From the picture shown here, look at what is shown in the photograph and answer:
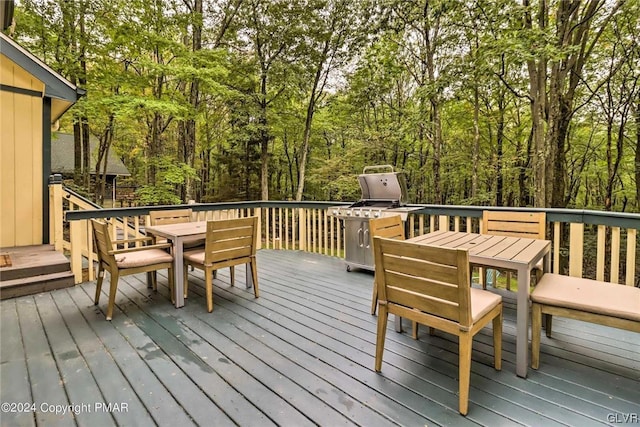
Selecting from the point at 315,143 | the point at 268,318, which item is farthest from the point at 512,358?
the point at 315,143

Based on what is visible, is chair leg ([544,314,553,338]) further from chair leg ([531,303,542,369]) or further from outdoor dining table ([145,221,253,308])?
outdoor dining table ([145,221,253,308])

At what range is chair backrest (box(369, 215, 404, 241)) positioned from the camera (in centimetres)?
259

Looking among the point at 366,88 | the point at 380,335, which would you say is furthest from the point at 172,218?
the point at 366,88

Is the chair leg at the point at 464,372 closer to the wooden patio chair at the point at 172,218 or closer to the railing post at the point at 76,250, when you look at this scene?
the wooden patio chair at the point at 172,218

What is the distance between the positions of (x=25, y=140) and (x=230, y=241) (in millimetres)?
3829

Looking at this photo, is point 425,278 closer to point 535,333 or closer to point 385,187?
point 535,333

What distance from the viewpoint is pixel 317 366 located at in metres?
2.01

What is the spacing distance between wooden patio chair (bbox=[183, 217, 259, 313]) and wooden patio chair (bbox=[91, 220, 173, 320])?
0.27 metres

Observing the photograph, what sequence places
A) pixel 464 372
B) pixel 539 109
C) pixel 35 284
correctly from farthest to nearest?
pixel 539 109 → pixel 35 284 → pixel 464 372

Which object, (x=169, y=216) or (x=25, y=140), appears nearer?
(x=169, y=216)

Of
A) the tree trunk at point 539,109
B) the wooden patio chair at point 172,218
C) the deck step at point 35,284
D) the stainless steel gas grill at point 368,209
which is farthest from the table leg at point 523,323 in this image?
the tree trunk at point 539,109

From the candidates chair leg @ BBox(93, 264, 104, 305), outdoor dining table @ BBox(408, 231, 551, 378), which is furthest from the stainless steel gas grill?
chair leg @ BBox(93, 264, 104, 305)

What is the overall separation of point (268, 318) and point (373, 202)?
2.29 metres

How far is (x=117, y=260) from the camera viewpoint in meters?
2.83
